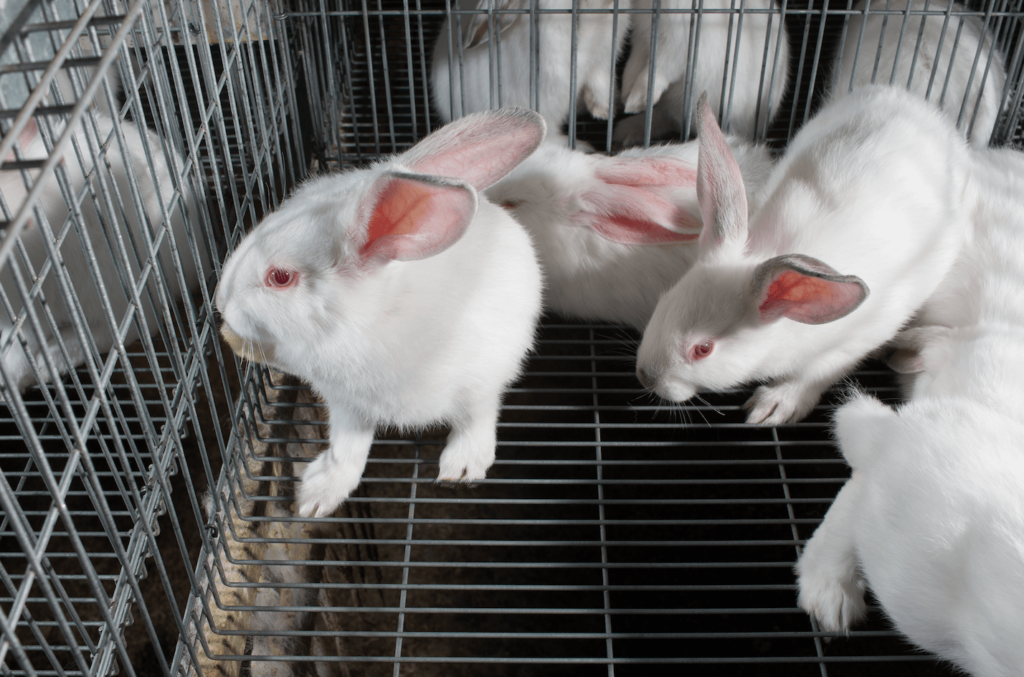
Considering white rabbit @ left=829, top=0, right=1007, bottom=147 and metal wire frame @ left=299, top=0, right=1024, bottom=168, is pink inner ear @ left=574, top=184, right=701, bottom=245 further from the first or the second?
white rabbit @ left=829, top=0, right=1007, bottom=147

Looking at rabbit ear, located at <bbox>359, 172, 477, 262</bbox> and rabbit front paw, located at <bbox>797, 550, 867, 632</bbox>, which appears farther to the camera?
rabbit front paw, located at <bbox>797, 550, 867, 632</bbox>

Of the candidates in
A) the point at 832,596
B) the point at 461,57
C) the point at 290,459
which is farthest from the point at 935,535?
the point at 461,57

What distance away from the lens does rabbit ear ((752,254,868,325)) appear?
1349mm

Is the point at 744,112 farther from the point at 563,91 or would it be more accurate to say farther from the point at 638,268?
the point at 638,268

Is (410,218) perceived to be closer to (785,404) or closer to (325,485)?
(325,485)

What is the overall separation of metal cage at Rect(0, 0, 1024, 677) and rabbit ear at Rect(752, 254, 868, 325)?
0.40m

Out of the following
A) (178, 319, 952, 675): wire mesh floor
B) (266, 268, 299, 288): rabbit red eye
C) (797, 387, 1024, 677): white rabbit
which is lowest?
(178, 319, 952, 675): wire mesh floor

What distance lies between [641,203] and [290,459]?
1.04 m

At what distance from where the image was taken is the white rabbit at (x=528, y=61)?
2428 millimetres

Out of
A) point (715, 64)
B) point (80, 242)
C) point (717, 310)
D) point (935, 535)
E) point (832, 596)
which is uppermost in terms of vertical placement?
point (715, 64)

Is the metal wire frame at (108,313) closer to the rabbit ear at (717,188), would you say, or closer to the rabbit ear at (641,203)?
the rabbit ear at (641,203)

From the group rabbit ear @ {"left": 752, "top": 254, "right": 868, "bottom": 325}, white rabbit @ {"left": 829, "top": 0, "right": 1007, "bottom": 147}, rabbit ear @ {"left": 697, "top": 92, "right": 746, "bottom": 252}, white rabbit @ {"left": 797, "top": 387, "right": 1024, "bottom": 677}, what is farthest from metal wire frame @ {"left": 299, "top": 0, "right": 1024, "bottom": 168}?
white rabbit @ {"left": 797, "top": 387, "right": 1024, "bottom": 677}

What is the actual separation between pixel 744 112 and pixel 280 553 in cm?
196

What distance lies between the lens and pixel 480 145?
1481mm
